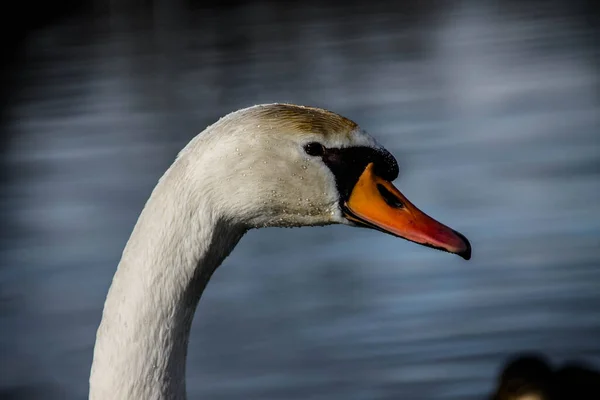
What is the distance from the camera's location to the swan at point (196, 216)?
114 inches

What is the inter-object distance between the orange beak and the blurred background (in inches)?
139

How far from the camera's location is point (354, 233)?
31.2 feet

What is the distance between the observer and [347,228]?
9680mm

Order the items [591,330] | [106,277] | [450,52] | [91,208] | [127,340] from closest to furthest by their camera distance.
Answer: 1. [127,340]
2. [591,330]
3. [106,277]
4. [91,208]
5. [450,52]

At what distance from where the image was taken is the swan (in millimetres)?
2889

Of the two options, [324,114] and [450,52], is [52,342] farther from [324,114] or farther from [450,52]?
[450,52]

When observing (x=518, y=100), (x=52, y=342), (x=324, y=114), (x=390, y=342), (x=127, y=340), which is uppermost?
(x=518, y=100)

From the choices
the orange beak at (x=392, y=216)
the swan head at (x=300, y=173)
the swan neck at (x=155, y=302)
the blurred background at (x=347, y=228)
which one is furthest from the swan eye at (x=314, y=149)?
the blurred background at (x=347, y=228)

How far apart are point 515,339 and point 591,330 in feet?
1.40

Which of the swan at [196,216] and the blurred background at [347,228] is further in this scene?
the blurred background at [347,228]

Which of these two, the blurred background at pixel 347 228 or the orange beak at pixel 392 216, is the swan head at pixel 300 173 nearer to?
the orange beak at pixel 392 216

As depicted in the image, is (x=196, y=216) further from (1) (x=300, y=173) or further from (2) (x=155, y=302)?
(1) (x=300, y=173)

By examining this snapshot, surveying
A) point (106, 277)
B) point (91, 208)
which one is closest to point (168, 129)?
point (91, 208)

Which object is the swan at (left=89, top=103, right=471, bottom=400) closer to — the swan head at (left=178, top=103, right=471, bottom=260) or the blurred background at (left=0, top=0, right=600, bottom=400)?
the swan head at (left=178, top=103, right=471, bottom=260)
